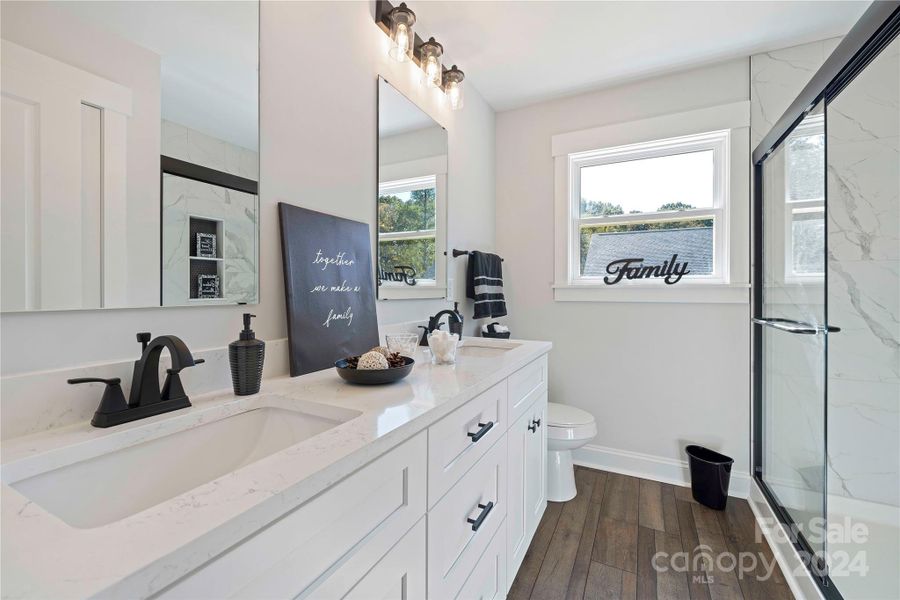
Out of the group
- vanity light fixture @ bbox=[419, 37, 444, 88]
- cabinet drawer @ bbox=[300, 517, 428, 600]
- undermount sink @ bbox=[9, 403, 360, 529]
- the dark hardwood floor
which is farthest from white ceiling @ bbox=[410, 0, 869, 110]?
the dark hardwood floor

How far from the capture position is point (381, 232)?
64.9 inches

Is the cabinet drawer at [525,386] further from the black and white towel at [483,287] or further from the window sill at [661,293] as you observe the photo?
the window sill at [661,293]

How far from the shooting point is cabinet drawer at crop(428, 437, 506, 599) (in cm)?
92

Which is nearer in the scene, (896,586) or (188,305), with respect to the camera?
(188,305)

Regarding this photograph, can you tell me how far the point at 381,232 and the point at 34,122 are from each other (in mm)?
1052

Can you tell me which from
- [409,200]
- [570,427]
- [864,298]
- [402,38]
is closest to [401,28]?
[402,38]

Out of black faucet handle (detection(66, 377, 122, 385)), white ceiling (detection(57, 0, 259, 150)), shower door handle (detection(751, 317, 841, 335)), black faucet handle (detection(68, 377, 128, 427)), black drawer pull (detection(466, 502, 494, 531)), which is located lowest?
black drawer pull (detection(466, 502, 494, 531))

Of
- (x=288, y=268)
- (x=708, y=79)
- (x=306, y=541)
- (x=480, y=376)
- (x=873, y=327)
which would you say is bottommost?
(x=306, y=541)

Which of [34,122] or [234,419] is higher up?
[34,122]

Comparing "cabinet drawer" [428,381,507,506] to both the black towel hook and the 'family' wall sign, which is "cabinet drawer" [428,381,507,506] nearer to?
the black towel hook

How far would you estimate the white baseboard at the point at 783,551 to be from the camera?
1462 millimetres

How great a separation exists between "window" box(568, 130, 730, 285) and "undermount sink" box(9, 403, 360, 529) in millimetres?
2141

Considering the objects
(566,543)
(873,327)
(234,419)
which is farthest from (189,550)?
(873,327)

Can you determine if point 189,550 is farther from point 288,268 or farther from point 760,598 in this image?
point 760,598
